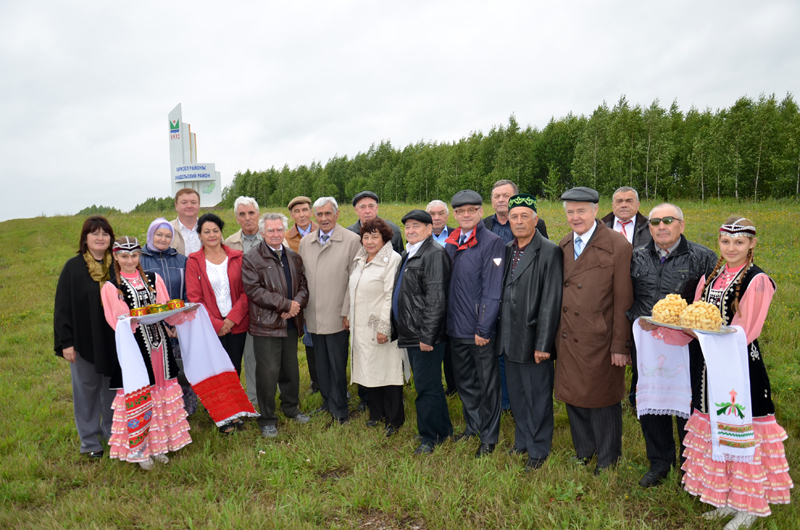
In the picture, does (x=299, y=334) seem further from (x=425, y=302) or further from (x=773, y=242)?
(x=773, y=242)

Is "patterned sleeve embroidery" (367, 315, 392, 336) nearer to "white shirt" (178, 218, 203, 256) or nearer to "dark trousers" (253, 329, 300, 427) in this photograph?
Answer: "dark trousers" (253, 329, 300, 427)

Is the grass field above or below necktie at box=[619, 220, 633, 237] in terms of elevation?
below

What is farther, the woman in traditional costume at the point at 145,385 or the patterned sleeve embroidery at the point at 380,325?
the patterned sleeve embroidery at the point at 380,325

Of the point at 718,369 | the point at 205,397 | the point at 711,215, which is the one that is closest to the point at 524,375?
the point at 718,369

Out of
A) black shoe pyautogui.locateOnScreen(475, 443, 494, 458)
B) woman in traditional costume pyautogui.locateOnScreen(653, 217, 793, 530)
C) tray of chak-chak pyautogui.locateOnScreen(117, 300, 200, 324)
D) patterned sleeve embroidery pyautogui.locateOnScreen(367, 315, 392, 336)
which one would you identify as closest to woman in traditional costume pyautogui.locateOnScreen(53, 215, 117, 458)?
tray of chak-chak pyautogui.locateOnScreen(117, 300, 200, 324)

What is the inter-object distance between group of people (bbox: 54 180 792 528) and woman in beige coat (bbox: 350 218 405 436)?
0.05ft

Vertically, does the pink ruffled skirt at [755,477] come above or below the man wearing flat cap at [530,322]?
below

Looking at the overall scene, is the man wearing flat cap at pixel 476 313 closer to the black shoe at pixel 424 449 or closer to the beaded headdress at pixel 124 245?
the black shoe at pixel 424 449

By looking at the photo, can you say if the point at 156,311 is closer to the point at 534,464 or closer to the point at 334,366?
the point at 334,366

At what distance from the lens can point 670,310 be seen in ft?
10.2

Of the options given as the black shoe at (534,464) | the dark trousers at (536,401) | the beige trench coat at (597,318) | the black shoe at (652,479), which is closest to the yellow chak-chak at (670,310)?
the beige trench coat at (597,318)

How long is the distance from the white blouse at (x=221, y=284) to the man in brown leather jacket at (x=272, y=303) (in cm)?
29

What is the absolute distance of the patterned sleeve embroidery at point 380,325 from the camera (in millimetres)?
4641

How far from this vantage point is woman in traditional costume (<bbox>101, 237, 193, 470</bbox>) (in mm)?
4117
